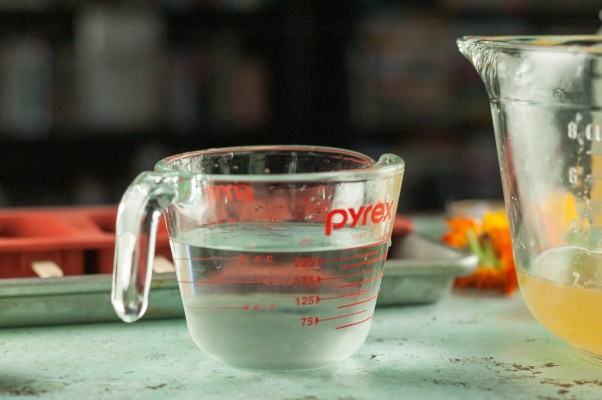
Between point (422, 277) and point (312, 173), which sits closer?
point (312, 173)

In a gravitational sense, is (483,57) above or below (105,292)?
above

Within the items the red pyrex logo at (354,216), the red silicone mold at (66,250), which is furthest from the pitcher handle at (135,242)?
the red silicone mold at (66,250)

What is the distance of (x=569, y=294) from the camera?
→ 0.65m

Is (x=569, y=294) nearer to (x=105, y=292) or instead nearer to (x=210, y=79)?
(x=105, y=292)

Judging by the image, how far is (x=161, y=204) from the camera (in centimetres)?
62

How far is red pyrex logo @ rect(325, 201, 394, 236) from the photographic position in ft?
2.11

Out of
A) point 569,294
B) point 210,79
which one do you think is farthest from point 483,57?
point 210,79

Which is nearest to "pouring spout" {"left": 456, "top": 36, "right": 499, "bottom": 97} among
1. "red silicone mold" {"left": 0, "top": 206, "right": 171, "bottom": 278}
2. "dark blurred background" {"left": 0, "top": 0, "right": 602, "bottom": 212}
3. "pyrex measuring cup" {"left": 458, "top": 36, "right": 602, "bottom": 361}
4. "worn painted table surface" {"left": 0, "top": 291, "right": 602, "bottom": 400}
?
"pyrex measuring cup" {"left": 458, "top": 36, "right": 602, "bottom": 361}

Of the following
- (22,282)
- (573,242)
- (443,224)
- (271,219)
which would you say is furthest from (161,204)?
(443,224)

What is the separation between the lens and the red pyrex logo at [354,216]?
25.3 inches

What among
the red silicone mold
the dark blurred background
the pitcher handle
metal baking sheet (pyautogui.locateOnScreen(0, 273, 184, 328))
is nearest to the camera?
the pitcher handle

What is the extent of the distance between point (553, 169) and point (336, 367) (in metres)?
0.23

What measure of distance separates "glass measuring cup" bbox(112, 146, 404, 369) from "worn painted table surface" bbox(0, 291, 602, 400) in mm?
27

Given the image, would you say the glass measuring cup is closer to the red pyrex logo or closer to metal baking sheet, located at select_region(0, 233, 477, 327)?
Result: the red pyrex logo
